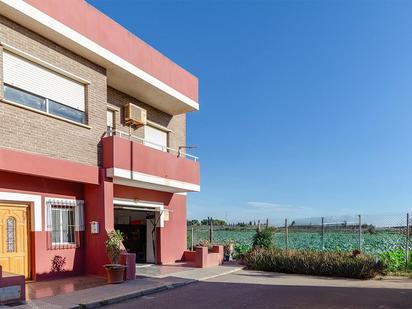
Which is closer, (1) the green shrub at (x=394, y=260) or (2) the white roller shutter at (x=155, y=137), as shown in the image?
(1) the green shrub at (x=394, y=260)

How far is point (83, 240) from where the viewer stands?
549 inches

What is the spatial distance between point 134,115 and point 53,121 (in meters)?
4.34

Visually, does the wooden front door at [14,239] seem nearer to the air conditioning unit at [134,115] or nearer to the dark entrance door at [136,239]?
the air conditioning unit at [134,115]

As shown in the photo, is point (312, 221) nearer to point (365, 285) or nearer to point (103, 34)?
point (365, 285)

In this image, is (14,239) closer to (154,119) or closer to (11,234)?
(11,234)

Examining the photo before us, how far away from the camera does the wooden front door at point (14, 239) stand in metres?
11.8

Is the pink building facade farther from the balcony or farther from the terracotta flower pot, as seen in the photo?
the terracotta flower pot

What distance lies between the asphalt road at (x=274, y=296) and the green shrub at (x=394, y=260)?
2.67 m

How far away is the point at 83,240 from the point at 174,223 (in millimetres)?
6149

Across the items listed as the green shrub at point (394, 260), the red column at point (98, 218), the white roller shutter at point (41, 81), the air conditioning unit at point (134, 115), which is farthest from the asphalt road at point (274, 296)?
the air conditioning unit at point (134, 115)

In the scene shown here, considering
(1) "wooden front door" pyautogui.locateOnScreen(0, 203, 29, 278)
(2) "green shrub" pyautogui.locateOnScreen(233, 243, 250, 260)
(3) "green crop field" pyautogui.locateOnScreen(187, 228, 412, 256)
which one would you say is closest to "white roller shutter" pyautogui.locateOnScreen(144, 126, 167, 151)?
(2) "green shrub" pyautogui.locateOnScreen(233, 243, 250, 260)

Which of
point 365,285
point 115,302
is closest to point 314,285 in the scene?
point 365,285

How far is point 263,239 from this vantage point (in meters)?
18.5

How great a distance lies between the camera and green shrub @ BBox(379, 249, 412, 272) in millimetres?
15402
